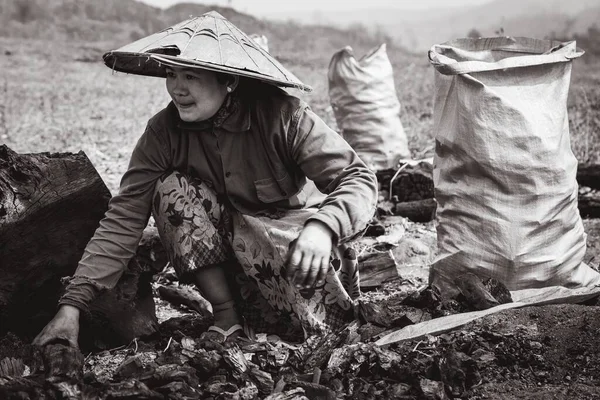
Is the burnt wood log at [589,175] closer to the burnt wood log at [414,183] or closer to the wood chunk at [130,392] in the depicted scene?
the burnt wood log at [414,183]

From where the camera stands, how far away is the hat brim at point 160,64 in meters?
2.01

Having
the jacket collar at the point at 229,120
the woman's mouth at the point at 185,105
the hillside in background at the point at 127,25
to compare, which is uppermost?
the hillside in background at the point at 127,25

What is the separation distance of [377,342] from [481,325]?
0.35 m

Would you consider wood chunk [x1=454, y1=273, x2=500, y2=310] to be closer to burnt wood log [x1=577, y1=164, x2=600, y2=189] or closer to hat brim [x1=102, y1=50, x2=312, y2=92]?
hat brim [x1=102, y1=50, x2=312, y2=92]

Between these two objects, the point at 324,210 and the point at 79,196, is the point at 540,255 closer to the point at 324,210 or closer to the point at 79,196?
the point at 324,210

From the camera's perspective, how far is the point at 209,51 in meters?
2.10

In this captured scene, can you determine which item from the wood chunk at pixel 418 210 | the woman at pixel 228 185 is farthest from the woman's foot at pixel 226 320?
the wood chunk at pixel 418 210

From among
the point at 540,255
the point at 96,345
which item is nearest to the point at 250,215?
the point at 96,345

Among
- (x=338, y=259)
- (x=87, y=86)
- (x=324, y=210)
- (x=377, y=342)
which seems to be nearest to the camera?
(x=324, y=210)

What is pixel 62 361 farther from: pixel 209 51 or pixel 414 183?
pixel 414 183

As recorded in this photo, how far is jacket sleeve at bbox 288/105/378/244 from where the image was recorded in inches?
79.5

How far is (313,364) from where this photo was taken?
6.80 feet

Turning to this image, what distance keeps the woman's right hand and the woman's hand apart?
0.74m

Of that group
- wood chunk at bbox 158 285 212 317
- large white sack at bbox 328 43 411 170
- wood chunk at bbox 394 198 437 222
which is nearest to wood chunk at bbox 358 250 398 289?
wood chunk at bbox 158 285 212 317
